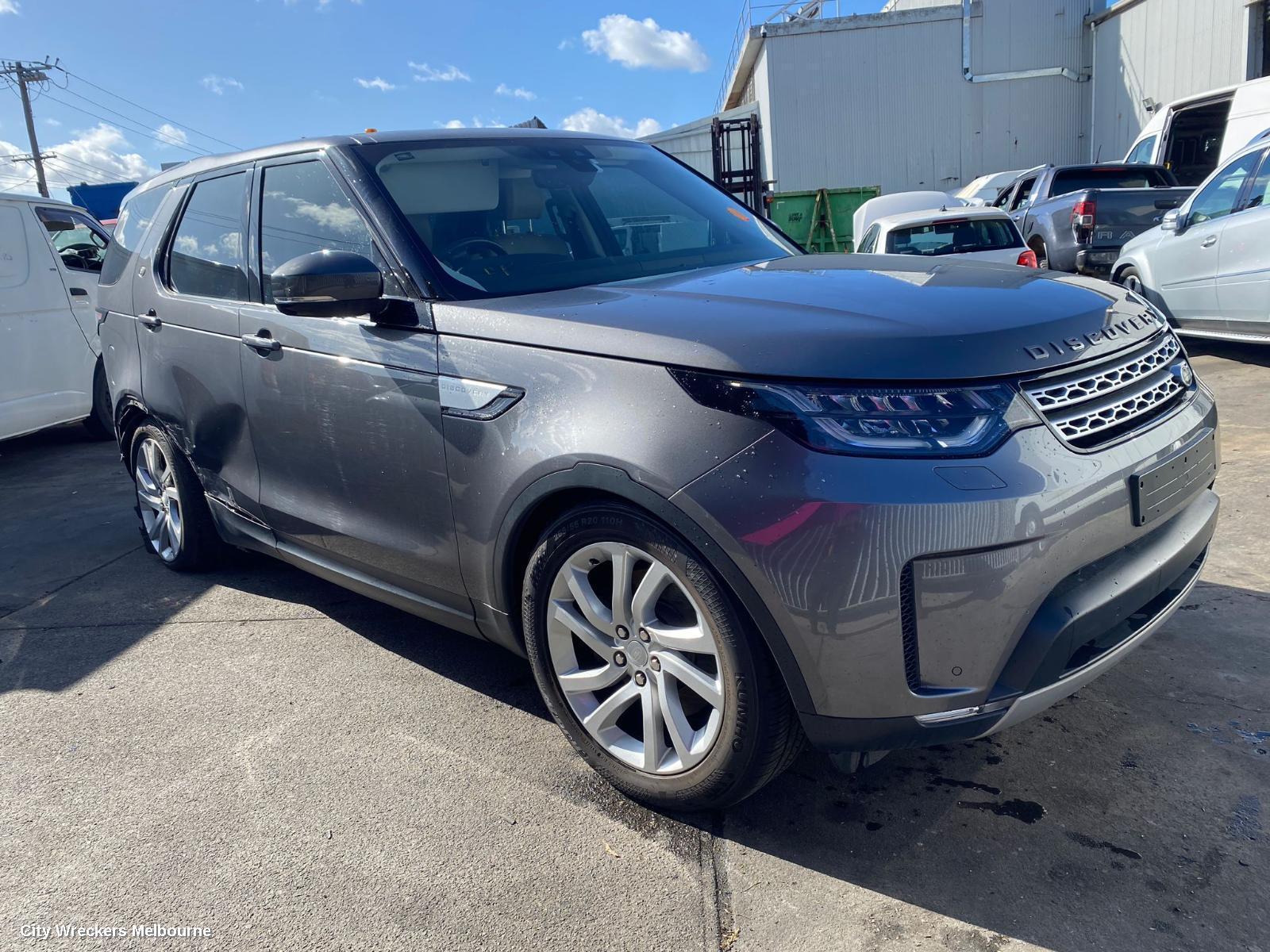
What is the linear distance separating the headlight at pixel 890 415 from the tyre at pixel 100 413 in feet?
24.3

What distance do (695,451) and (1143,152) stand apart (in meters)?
13.8

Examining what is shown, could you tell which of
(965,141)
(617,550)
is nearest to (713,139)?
(965,141)

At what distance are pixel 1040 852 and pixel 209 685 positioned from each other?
8.94ft

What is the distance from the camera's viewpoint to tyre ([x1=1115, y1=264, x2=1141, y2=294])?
28.2ft

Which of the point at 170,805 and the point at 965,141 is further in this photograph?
the point at 965,141

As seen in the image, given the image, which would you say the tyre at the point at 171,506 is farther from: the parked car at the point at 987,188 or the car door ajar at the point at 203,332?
the parked car at the point at 987,188

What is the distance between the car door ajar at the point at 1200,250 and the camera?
716cm

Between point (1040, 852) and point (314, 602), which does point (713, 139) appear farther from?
point (1040, 852)

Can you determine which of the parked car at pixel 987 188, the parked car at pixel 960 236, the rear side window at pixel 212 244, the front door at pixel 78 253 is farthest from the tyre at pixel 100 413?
the parked car at pixel 987 188

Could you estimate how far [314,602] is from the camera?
4121mm

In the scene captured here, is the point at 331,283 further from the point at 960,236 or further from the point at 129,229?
the point at 960,236

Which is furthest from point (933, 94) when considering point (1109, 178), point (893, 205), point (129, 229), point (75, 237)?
point (129, 229)

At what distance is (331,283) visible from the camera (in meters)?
2.59

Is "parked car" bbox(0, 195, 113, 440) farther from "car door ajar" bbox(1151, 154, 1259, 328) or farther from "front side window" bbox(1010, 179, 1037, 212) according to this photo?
"front side window" bbox(1010, 179, 1037, 212)
